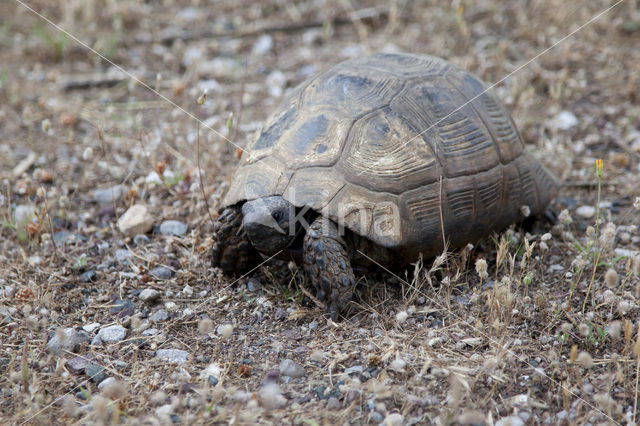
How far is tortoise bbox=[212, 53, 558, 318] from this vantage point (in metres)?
3.19

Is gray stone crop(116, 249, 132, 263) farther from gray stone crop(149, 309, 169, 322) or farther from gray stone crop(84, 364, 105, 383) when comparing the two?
gray stone crop(84, 364, 105, 383)

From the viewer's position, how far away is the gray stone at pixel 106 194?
172 inches

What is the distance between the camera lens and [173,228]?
4.02 meters

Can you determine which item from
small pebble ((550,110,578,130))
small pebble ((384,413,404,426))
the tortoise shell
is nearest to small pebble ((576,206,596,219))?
the tortoise shell

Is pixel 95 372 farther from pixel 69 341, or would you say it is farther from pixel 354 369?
pixel 354 369

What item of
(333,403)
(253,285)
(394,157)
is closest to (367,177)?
(394,157)

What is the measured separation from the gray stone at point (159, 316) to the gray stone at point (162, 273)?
A: 34 centimetres

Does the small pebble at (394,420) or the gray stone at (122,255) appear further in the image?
the gray stone at (122,255)

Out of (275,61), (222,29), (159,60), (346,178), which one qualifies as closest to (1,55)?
(159,60)

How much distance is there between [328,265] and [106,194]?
215cm

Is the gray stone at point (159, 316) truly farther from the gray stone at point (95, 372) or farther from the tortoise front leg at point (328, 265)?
the tortoise front leg at point (328, 265)

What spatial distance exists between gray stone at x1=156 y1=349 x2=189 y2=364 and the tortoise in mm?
671

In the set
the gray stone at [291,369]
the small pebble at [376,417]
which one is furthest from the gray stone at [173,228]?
the small pebble at [376,417]

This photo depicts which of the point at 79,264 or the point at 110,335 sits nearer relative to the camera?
the point at 110,335
